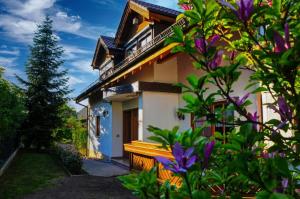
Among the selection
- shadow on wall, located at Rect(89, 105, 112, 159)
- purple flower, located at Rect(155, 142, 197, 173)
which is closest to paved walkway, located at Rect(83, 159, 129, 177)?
shadow on wall, located at Rect(89, 105, 112, 159)

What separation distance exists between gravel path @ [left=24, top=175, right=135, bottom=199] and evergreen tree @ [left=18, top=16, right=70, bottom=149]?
1087 cm

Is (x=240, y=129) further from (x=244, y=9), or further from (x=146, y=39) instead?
(x=146, y=39)

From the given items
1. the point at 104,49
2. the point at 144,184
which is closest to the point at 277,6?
the point at 144,184

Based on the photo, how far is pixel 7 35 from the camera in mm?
29578

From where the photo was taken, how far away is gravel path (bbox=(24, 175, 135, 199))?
747 cm

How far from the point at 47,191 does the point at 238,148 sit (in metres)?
7.98

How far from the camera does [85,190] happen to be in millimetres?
8164

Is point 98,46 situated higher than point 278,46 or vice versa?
point 98,46

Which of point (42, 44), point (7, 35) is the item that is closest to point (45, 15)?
point (42, 44)

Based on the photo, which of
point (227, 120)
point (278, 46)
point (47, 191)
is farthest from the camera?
point (47, 191)

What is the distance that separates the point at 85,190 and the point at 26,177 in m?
3.21

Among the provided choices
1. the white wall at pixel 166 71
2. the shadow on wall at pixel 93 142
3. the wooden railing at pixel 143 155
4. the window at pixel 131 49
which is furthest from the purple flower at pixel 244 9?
the shadow on wall at pixel 93 142

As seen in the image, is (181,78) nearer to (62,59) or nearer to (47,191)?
(47,191)

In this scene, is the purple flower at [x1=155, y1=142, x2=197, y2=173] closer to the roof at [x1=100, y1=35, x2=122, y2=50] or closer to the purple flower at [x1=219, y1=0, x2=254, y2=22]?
→ the purple flower at [x1=219, y1=0, x2=254, y2=22]
